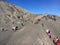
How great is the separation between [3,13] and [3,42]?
6632 mm

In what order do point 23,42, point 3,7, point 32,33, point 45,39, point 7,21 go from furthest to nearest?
point 3,7, point 7,21, point 45,39, point 32,33, point 23,42

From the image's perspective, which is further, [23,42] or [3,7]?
[3,7]

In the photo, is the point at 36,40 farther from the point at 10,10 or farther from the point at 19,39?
the point at 10,10

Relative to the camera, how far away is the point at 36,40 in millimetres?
9008

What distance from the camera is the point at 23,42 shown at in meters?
8.65

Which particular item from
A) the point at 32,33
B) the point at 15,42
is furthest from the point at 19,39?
the point at 32,33

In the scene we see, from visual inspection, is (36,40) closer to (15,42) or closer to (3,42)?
(15,42)

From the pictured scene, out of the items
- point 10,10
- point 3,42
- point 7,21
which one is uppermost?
point 10,10

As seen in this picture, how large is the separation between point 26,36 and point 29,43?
53 cm

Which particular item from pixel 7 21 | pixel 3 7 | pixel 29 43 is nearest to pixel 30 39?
pixel 29 43

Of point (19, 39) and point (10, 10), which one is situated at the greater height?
point (10, 10)

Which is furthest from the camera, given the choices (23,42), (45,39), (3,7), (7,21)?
(3,7)

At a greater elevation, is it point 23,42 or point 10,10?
point 10,10

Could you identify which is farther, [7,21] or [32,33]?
[7,21]
